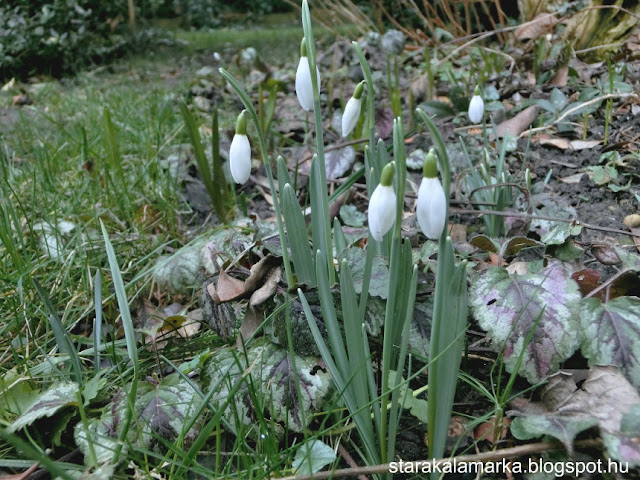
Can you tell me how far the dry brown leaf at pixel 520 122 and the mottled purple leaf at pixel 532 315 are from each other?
1.71 m

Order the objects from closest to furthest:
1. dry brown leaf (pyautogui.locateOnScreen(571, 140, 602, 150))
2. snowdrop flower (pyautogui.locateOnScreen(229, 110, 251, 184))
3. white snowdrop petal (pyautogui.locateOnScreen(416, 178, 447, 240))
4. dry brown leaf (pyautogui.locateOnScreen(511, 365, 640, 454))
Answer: white snowdrop petal (pyautogui.locateOnScreen(416, 178, 447, 240))
dry brown leaf (pyautogui.locateOnScreen(511, 365, 640, 454))
snowdrop flower (pyautogui.locateOnScreen(229, 110, 251, 184))
dry brown leaf (pyautogui.locateOnScreen(571, 140, 602, 150))

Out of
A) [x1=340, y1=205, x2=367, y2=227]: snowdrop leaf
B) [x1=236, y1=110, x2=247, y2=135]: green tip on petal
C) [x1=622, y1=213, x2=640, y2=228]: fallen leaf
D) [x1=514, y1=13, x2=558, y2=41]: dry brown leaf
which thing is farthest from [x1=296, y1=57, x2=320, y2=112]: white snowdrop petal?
[x1=514, y1=13, x2=558, y2=41]: dry brown leaf

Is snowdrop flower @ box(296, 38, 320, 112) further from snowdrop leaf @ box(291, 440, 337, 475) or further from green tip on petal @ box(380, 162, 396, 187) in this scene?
snowdrop leaf @ box(291, 440, 337, 475)

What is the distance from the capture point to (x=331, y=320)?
3.59 ft

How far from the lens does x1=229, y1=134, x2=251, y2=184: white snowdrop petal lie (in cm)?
122

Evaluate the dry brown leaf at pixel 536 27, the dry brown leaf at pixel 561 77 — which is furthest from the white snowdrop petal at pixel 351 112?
the dry brown leaf at pixel 536 27

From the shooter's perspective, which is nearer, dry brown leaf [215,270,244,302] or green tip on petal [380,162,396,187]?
green tip on petal [380,162,396,187]

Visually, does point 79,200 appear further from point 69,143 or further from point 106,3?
point 106,3

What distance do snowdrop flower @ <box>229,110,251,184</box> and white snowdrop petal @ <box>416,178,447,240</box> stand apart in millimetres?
494

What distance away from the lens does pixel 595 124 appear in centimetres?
270

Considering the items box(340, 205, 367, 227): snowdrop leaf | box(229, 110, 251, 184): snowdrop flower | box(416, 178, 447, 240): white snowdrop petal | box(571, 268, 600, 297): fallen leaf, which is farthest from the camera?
box(340, 205, 367, 227): snowdrop leaf

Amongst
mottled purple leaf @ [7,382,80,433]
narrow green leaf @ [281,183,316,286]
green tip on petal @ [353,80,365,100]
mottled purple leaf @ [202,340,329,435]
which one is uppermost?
green tip on petal @ [353,80,365,100]

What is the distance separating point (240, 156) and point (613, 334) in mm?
865

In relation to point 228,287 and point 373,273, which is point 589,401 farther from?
point 228,287
